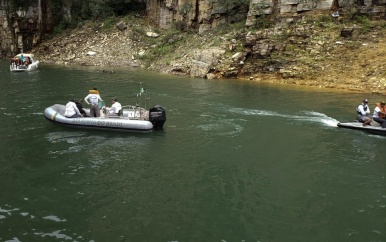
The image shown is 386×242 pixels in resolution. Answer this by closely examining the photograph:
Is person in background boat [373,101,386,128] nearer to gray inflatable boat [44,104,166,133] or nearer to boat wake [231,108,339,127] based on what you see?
boat wake [231,108,339,127]

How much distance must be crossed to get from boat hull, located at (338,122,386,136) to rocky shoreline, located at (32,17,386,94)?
35.2 ft

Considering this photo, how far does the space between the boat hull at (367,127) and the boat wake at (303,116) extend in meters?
0.64

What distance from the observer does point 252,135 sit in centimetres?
1753

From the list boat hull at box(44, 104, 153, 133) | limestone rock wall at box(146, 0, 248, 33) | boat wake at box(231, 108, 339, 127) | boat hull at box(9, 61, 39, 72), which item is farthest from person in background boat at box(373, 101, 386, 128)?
boat hull at box(9, 61, 39, 72)

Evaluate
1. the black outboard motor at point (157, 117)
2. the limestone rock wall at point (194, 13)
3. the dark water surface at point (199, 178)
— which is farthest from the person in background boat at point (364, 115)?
the limestone rock wall at point (194, 13)

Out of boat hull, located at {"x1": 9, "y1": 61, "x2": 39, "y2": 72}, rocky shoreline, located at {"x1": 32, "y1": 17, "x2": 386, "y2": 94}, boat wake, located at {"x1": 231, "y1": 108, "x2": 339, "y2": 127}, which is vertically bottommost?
boat wake, located at {"x1": 231, "y1": 108, "x2": 339, "y2": 127}

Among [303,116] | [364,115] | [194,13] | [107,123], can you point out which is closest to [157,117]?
[107,123]

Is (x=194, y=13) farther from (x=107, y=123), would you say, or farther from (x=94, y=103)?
(x=107, y=123)

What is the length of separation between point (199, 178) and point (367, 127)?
9.99m

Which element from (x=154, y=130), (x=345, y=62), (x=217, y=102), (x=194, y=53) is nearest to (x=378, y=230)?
(x=154, y=130)

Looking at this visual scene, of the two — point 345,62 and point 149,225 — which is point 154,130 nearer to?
point 149,225

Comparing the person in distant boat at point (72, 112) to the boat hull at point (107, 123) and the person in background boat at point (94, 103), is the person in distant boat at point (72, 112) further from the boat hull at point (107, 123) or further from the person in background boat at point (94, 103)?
the person in background boat at point (94, 103)

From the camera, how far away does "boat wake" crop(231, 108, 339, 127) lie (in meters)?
20.2

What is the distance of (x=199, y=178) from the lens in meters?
12.6
